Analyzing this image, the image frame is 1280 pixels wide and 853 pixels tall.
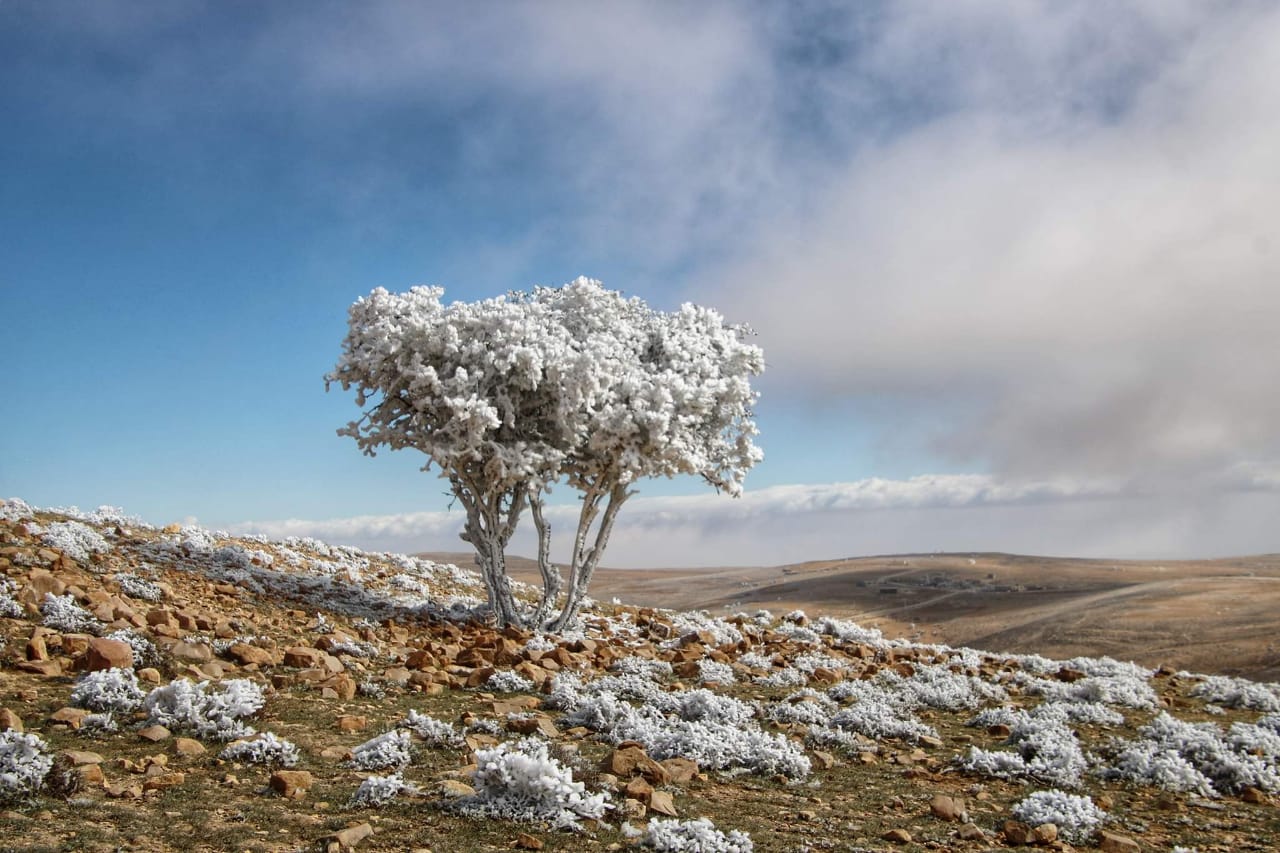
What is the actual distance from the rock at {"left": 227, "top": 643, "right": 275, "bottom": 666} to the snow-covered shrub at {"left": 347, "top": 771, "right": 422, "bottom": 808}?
5.64 m

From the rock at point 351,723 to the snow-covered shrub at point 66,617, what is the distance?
201 inches

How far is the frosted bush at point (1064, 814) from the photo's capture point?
27.9ft

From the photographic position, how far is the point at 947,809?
29.4 ft

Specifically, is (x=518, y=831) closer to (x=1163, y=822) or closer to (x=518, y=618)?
(x=1163, y=822)

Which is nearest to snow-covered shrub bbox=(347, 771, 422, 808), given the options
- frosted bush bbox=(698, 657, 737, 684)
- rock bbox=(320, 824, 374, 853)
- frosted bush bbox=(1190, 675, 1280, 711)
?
rock bbox=(320, 824, 374, 853)

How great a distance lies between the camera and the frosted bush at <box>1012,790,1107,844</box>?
8516 mm

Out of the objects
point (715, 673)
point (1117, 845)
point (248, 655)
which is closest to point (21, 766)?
point (248, 655)

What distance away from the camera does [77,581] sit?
15.7 metres

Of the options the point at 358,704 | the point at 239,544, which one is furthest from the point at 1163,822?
the point at 239,544

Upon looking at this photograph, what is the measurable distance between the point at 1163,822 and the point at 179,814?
31.0 feet

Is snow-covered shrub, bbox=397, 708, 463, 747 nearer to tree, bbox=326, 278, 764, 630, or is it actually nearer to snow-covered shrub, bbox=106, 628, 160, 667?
snow-covered shrub, bbox=106, 628, 160, 667

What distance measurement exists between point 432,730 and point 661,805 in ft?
10.7

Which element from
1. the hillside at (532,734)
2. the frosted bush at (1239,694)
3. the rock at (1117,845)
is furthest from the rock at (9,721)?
the frosted bush at (1239,694)

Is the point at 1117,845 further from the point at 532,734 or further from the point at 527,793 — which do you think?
the point at 532,734
